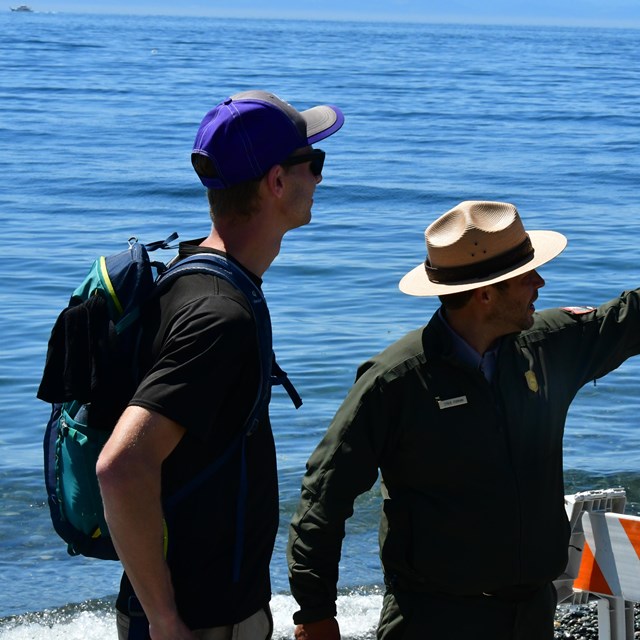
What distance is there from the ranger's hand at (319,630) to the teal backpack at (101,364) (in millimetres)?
675

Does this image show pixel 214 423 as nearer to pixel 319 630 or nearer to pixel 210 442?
pixel 210 442

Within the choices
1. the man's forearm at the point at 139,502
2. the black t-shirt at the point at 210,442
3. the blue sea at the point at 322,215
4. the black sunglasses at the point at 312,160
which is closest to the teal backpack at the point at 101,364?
the black t-shirt at the point at 210,442

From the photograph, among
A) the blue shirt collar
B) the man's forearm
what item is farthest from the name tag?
the man's forearm

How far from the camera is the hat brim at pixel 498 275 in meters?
3.61

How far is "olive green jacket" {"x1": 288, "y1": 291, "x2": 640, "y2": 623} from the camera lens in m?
3.52

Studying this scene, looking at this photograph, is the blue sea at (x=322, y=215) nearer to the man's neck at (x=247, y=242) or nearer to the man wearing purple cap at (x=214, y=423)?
the man wearing purple cap at (x=214, y=423)

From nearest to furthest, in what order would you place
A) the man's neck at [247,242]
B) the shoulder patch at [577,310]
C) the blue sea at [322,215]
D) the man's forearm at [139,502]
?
the man's forearm at [139,502] → the man's neck at [247,242] → the shoulder patch at [577,310] → the blue sea at [322,215]

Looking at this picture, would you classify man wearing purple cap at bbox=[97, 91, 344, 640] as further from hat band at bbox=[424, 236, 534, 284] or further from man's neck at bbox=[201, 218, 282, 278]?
hat band at bbox=[424, 236, 534, 284]

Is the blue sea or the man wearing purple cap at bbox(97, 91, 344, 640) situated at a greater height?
the man wearing purple cap at bbox(97, 91, 344, 640)

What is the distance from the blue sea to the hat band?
761 mm

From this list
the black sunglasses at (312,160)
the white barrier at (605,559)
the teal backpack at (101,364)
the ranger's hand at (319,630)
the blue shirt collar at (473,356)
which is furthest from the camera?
the white barrier at (605,559)

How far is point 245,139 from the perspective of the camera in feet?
10.4

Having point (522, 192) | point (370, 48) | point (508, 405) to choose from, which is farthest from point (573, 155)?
point (370, 48)

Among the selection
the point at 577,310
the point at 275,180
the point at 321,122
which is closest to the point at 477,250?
the point at 577,310
